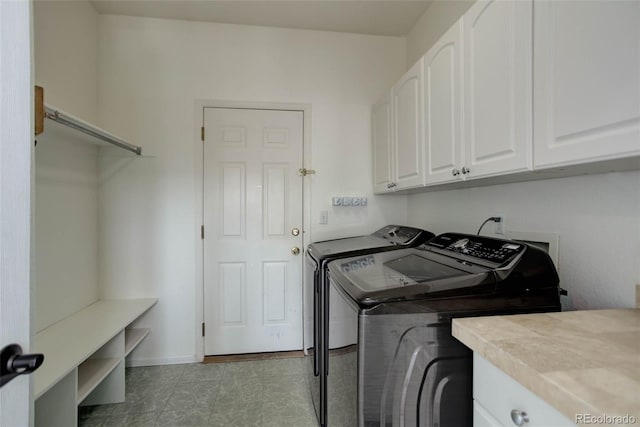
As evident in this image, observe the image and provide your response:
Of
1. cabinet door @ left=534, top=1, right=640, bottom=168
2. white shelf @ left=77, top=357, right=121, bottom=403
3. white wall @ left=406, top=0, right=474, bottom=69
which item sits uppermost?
white wall @ left=406, top=0, right=474, bottom=69

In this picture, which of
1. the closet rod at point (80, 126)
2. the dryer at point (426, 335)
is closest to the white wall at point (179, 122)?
the closet rod at point (80, 126)

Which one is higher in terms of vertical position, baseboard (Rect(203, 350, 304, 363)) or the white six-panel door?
the white six-panel door

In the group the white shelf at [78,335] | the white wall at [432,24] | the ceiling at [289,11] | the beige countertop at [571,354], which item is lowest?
the white shelf at [78,335]

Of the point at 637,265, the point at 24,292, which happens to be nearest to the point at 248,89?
the point at 24,292

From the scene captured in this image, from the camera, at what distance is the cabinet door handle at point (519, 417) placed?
618mm

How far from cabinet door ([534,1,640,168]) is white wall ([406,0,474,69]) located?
3.72ft

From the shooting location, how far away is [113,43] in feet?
7.41

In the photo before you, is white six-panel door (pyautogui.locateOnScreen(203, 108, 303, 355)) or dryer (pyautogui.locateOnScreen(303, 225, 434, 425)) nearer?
dryer (pyautogui.locateOnScreen(303, 225, 434, 425))

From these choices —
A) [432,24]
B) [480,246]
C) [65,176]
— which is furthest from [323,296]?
[432,24]

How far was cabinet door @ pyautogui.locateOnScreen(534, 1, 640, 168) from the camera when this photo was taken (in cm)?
68

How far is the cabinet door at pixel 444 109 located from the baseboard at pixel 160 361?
229cm

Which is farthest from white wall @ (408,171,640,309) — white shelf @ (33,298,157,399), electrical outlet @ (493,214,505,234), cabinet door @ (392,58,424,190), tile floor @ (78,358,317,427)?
white shelf @ (33,298,157,399)

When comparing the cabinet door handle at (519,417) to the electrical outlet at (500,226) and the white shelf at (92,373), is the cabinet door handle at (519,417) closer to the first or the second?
the electrical outlet at (500,226)

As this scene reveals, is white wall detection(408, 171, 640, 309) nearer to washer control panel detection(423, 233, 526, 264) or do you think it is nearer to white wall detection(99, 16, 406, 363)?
washer control panel detection(423, 233, 526, 264)
